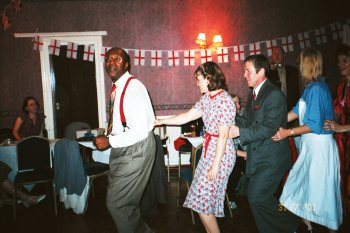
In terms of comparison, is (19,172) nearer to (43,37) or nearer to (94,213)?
(94,213)

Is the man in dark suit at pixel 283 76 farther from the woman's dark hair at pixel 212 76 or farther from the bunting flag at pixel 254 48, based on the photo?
the woman's dark hair at pixel 212 76

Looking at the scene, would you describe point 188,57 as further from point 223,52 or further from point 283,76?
point 283,76

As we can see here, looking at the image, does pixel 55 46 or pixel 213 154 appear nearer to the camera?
pixel 213 154

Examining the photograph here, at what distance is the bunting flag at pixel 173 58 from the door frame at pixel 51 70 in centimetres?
154

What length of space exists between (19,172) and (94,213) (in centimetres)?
133

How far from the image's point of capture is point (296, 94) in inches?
188

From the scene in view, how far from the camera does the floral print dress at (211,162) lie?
6.85 feet

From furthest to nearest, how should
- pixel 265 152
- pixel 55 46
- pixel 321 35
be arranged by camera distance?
pixel 321 35 → pixel 55 46 → pixel 265 152

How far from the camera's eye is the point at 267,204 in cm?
212

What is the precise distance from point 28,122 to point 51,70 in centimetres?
203

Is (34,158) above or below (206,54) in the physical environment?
below

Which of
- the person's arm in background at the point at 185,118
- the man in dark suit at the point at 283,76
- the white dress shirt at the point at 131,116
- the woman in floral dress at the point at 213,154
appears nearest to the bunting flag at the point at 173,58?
the man in dark suit at the point at 283,76

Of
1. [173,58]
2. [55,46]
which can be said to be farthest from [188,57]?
[55,46]

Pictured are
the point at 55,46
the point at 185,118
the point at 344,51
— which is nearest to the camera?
the point at 185,118
